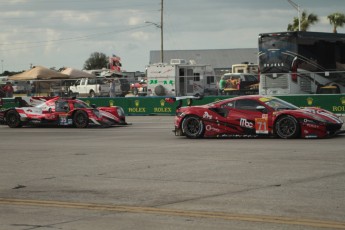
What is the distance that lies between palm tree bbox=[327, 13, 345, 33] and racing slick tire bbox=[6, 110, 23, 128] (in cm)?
3932

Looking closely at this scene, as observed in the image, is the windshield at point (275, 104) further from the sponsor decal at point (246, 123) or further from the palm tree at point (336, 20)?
the palm tree at point (336, 20)

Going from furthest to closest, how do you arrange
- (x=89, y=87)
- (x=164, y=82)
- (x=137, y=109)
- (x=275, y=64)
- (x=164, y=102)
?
1. (x=89, y=87)
2. (x=164, y=82)
3. (x=137, y=109)
4. (x=164, y=102)
5. (x=275, y=64)

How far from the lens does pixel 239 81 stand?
130ft

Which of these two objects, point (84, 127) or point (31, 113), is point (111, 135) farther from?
point (31, 113)

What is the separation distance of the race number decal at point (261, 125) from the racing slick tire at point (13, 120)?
1135 centimetres

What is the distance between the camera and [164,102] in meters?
31.1

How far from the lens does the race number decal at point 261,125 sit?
17.0 meters

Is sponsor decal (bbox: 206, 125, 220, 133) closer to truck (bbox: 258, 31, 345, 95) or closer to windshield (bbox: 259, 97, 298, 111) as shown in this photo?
windshield (bbox: 259, 97, 298, 111)

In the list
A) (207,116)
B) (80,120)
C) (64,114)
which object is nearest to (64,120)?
(64,114)

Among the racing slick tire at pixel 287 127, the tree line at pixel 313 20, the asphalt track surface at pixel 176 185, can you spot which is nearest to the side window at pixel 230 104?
the asphalt track surface at pixel 176 185

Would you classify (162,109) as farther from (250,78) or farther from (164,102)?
(250,78)

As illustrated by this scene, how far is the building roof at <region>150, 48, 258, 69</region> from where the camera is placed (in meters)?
86.6

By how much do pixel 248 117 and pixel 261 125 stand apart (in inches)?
17.0

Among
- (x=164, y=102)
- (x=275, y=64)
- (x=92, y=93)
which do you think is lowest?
(x=164, y=102)
